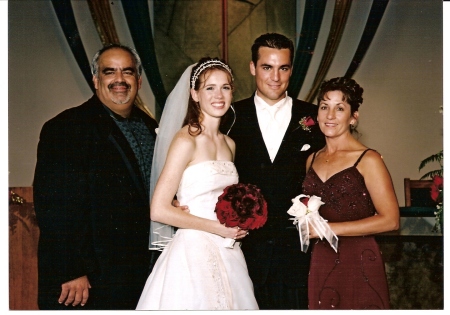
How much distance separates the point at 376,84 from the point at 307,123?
0.69 m

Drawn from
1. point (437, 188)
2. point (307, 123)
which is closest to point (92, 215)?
point (307, 123)

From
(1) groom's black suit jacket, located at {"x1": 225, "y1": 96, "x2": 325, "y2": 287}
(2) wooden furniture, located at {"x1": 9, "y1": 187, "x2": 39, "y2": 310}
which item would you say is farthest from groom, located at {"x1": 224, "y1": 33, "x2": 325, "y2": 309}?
(2) wooden furniture, located at {"x1": 9, "y1": 187, "x2": 39, "y2": 310}

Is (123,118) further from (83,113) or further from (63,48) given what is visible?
(63,48)

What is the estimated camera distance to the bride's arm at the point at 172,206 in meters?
3.06

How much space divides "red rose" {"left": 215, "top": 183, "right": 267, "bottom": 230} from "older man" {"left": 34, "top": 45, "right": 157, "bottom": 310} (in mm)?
698

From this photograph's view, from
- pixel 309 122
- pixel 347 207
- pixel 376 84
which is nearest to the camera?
pixel 347 207

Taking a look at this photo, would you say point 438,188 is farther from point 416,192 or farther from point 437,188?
point 416,192

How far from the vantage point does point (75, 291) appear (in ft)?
11.1

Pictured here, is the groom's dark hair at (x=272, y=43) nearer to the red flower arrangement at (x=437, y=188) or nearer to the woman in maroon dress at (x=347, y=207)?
the woman in maroon dress at (x=347, y=207)

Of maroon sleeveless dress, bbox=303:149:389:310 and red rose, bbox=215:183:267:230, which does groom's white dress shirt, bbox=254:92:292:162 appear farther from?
red rose, bbox=215:183:267:230

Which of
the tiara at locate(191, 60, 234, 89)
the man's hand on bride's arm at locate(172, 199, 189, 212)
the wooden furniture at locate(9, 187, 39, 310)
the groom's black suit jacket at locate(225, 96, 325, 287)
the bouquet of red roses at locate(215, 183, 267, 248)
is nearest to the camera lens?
the bouquet of red roses at locate(215, 183, 267, 248)

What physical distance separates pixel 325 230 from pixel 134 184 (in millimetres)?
1241

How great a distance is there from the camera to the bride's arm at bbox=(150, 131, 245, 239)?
3.06m

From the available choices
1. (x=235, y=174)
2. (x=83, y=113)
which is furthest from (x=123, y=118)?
(x=235, y=174)
